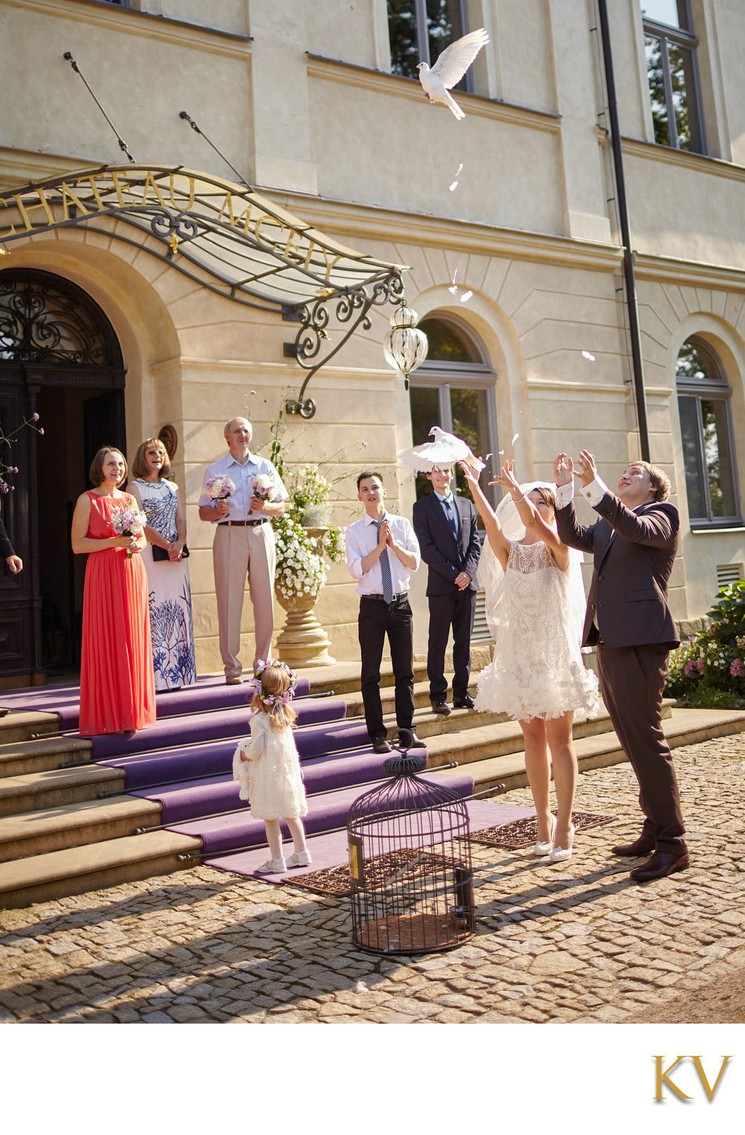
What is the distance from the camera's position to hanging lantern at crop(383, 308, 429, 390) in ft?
28.0

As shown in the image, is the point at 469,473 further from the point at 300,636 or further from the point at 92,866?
the point at 300,636

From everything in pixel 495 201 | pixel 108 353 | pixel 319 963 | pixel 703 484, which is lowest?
pixel 319 963

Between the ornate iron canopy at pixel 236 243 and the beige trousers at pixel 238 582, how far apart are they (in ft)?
6.66

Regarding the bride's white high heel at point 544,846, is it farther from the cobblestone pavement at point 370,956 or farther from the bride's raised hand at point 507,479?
the bride's raised hand at point 507,479

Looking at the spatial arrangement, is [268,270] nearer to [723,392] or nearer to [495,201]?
[495,201]

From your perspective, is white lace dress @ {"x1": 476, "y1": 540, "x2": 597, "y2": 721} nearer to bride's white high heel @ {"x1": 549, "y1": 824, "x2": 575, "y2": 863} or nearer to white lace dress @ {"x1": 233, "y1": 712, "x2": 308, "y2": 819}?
bride's white high heel @ {"x1": 549, "y1": 824, "x2": 575, "y2": 863}

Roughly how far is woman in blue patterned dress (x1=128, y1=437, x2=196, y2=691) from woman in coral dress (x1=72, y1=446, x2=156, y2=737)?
80cm

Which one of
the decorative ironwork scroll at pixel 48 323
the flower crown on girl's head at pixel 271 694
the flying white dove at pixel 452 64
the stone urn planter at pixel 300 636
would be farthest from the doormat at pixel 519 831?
the decorative ironwork scroll at pixel 48 323

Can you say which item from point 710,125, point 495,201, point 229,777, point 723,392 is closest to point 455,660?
point 229,777

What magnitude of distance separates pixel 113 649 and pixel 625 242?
873 cm

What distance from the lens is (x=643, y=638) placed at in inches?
206

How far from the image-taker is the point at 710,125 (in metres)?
14.4

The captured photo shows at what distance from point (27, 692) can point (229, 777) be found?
7.79ft

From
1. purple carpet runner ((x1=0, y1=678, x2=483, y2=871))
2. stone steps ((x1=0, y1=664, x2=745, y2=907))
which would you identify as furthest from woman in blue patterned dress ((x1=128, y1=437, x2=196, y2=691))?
stone steps ((x1=0, y1=664, x2=745, y2=907))
